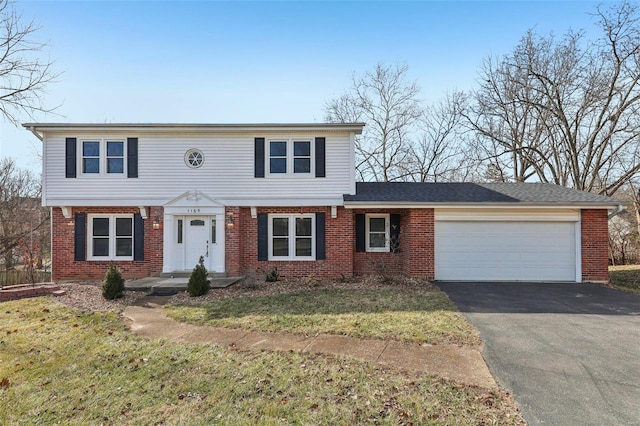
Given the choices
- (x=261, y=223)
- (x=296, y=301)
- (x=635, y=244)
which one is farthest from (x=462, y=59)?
(x=635, y=244)

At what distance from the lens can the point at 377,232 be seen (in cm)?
1169

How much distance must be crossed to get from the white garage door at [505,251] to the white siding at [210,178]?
4.00 metres

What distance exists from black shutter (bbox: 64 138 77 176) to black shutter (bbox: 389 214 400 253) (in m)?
11.2

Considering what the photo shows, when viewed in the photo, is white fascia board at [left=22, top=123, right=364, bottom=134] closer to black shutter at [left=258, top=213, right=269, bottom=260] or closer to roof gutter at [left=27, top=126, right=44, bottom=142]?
roof gutter at [left=27, top=126, right=44, bottom=142]

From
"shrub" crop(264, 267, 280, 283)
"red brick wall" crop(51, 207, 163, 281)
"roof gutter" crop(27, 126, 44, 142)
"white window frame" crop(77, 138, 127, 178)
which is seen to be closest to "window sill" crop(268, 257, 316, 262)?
"shrub" crop(264, 267, 280, 283)

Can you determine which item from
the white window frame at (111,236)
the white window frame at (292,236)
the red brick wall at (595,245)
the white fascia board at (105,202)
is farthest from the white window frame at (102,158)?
the red brick wall at (595,245)

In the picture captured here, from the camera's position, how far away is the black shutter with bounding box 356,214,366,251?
37.9ft

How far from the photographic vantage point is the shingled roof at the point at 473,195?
10250 mm

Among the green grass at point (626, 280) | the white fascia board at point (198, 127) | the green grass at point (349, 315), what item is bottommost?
the green grass at point (626, 280)

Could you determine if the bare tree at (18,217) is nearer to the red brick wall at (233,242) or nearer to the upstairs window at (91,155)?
the upstairs window at (91,155)

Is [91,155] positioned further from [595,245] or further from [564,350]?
[595,245]

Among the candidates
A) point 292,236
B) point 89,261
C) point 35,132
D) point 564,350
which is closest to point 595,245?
point 564,350

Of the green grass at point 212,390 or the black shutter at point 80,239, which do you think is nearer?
the green grass at point 212,390

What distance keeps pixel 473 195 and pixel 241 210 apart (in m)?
8.22
